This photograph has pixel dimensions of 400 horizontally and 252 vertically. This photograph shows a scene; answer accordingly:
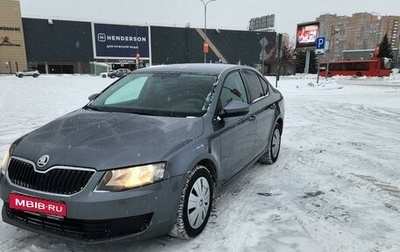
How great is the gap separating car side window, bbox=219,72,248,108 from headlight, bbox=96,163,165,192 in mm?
1317

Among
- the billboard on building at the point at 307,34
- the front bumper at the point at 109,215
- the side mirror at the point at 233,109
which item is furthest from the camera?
the billboard on building at the point at 307,34

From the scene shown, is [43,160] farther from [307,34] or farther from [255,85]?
[307,34]

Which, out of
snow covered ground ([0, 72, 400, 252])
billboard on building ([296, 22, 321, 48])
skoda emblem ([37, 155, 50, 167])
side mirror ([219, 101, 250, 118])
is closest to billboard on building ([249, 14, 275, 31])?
billboard on building ([296, 22, 321, 48])

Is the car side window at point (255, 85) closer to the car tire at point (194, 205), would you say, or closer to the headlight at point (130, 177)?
the car tire at point (194, 205)

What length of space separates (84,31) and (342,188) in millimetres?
70451

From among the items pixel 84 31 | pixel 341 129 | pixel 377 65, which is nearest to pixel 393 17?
pixel 377 65

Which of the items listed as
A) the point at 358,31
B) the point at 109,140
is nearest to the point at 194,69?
the point at 109,140

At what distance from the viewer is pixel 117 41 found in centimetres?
6938

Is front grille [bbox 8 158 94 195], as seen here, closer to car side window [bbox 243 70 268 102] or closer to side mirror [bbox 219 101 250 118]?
side mirror [bbox 219 101 250 118]

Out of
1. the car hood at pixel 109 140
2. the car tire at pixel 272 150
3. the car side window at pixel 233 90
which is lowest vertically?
the car tire at pixel 272 150

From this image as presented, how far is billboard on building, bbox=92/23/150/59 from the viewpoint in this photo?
6888 centimetres

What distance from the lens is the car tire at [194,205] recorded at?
9.85 ft

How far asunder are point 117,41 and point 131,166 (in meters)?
70.3

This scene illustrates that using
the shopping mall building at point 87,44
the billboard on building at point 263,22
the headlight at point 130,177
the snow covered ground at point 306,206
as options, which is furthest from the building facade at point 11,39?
the headlight at point 130,177
